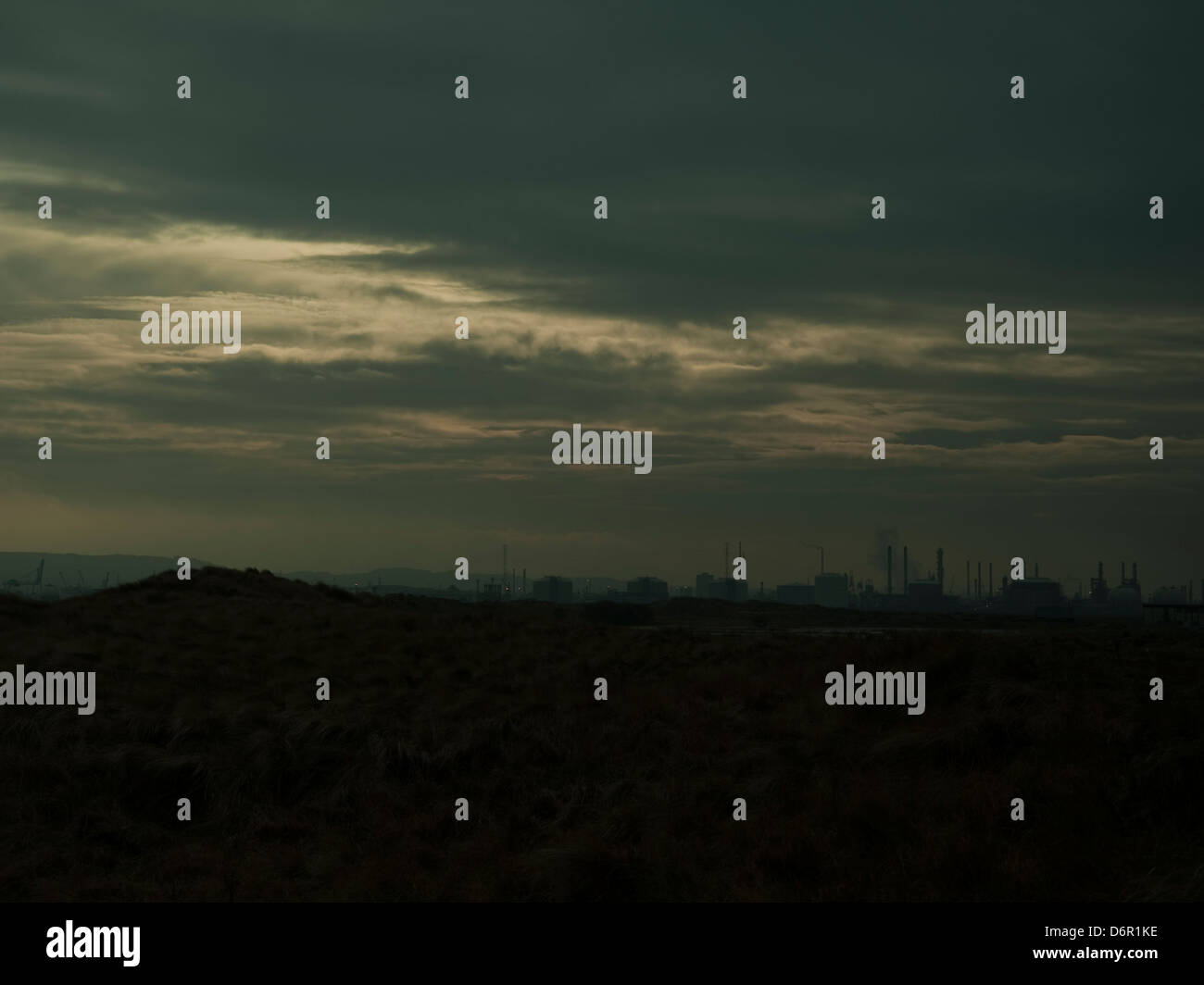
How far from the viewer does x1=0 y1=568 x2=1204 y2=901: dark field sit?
43.4 feet

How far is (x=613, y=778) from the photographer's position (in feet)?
58.4

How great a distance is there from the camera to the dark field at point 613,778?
43.4 feet

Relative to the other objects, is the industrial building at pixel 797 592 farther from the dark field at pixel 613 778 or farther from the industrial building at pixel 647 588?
the dark field at pixel 613 778

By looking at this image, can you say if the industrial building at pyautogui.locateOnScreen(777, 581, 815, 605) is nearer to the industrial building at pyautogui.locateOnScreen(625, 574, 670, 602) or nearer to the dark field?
the industrial building at pyautogui.locateOnScreen(625, 574, 670, 602)

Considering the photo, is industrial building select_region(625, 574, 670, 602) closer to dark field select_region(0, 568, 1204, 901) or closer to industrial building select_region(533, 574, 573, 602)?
industrial building select_region(533, 574, 573, 602)

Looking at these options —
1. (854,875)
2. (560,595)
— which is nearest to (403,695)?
(854,875)

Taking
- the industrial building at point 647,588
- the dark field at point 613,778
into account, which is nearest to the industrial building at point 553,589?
the industrial building at point 647,588

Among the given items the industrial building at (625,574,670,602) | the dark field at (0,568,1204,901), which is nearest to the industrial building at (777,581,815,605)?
the industrial building at (625,574,670,602)

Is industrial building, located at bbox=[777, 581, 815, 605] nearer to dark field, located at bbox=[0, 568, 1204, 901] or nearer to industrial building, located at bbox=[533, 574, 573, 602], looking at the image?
industrial building, located at bbox=[533, 574, 573, 602]

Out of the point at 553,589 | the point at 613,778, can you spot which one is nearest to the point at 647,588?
the point at 553,589

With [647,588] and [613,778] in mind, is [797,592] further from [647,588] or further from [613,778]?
[613,778]

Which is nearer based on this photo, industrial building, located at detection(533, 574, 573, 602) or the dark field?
the dark field

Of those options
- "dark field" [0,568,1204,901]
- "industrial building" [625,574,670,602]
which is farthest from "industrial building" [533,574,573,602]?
"dark field" [0,568,1204,901]
